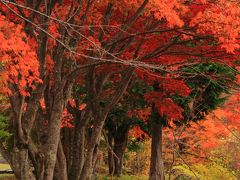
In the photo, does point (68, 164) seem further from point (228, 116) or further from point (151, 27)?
point (228, 116)

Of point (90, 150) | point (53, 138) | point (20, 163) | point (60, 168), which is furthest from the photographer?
point (90, 150)

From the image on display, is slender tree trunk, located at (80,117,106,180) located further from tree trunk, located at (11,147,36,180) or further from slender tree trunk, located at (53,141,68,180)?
tree trunk, located at (11,147,36,180)

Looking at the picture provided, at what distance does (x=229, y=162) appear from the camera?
28.4 m

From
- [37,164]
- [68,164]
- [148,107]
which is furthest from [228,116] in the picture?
[37,164]

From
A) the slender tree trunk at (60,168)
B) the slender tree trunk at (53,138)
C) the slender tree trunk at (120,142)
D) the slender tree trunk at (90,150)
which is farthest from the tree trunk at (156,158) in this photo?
the slender tree trunk at (53,138)

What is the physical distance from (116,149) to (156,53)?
44.1 feet

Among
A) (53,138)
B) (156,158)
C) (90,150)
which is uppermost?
(156,158)

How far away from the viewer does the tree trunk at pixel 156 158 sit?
1836 cm

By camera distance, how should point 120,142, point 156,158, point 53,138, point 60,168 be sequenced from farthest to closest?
point 120,142, point 156,158, point 60,168, point 53,138

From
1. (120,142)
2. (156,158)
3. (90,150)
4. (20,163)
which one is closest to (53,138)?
(20,163)

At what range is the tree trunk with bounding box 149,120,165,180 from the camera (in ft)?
60.2

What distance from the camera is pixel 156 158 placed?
18.6 meters

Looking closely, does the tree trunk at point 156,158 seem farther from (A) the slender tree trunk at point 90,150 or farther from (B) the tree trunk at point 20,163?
(B) the tree trunk at point 20,163

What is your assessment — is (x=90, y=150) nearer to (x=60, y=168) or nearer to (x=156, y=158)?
(x=60, y=168)
